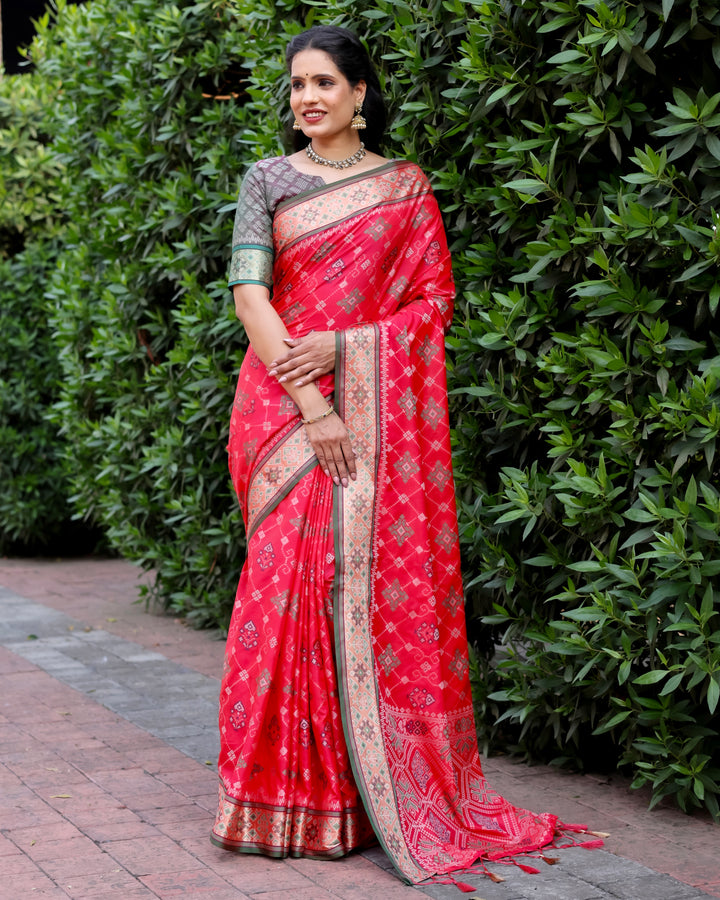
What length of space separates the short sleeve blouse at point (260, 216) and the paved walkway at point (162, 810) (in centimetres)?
166

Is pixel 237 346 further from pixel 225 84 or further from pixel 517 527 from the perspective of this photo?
pixel 517 527

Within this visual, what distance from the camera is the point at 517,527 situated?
4387mm

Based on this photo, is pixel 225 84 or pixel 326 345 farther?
pixel 225 84

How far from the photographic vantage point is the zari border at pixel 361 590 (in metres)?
3.56

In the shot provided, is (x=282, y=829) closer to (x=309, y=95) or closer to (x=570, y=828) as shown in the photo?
(x=570, y=828)

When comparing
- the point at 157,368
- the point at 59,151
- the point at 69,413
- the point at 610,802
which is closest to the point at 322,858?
the point at 610,802

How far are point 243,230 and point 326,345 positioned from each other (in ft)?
1.40

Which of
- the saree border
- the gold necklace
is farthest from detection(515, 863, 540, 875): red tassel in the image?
the gold necklace

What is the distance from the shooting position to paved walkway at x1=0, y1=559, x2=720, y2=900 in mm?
3377

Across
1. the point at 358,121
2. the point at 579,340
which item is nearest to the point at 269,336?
the point at 358,121

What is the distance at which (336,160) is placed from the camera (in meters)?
3.79

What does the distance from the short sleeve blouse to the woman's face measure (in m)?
0.15

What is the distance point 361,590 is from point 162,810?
1.04 meters

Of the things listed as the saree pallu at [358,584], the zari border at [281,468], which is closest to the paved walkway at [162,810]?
the saree pallu at [358,584]
